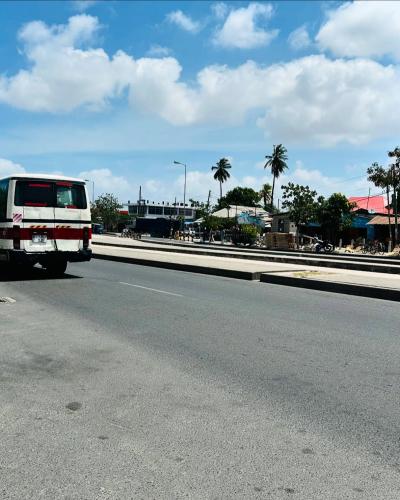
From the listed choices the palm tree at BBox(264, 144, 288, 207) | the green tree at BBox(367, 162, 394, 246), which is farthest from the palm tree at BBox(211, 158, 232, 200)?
the green tree at BBox(367, 162, 394, 246)

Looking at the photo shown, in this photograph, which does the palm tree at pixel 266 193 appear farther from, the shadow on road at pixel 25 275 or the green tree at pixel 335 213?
the shadow on road at pixel 25 275

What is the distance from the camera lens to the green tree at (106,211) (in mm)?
105750

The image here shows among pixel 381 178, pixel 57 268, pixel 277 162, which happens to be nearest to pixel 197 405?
pixel 57 268

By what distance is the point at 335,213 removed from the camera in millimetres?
51812

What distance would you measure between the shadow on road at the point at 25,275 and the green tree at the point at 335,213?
1535 inches

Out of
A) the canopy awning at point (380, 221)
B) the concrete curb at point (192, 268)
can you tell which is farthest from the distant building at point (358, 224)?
the concrete curb at point (192, 268)

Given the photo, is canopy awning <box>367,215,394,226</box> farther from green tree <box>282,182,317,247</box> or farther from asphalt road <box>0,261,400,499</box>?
asphalt road <box>0,261,400,499</box>

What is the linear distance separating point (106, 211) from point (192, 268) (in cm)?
8902

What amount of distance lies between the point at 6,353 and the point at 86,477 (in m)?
3.50

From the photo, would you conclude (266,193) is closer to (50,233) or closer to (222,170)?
(222,170)

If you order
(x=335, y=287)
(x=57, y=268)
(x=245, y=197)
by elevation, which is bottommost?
(x=335, y=287)

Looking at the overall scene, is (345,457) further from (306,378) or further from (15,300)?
(15,300)

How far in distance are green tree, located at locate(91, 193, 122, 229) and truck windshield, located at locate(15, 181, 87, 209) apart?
92021 millimetres

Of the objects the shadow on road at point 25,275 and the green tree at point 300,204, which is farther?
the green tree at point 300,204
